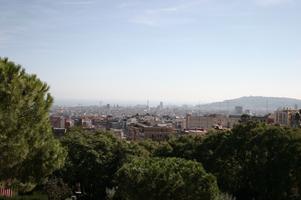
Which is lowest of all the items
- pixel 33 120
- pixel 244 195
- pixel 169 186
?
pixel 244 195

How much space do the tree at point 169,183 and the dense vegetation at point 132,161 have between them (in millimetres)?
32

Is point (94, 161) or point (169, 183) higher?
point (169, 183)

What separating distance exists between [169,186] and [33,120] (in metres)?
4.82

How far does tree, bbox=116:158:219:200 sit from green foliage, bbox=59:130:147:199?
8855 millimetres

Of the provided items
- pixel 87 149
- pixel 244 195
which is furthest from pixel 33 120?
pixel 244 195

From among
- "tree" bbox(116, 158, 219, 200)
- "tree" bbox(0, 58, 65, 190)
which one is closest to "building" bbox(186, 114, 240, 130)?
"tree" bbox(116, 158, 219, 200)

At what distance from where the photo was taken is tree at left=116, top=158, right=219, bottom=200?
49.6 feet

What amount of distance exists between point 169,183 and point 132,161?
2.67 meters

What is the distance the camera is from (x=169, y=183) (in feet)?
49.5

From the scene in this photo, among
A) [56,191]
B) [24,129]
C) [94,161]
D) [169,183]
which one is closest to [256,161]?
[94,161]

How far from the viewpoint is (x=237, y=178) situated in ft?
74.9

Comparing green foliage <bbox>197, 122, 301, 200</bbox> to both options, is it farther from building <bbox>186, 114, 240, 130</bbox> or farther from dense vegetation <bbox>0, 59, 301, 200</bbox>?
building <bbox>186, 114, 240, 130</bbox>

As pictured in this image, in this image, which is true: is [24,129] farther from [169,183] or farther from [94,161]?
[94,161]

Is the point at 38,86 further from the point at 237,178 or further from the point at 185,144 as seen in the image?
the point at 185,144
